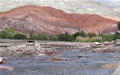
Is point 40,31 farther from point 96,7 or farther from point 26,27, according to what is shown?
point 96,7

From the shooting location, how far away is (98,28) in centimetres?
12712

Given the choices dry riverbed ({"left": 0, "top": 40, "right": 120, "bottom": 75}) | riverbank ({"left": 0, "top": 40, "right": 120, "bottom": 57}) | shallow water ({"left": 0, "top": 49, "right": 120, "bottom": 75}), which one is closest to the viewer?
shallow water ({"left": 0, "top": 49, "right": 120, "bottom": 75})

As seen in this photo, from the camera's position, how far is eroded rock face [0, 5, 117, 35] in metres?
115

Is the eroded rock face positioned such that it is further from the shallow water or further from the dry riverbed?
the shallow water

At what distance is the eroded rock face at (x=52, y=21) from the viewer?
11471cm

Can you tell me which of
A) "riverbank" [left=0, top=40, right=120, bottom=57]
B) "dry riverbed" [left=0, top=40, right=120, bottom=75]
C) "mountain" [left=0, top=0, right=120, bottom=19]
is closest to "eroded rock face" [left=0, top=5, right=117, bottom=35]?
"mountain" [left=0, top=0, right=120, bottom=19]

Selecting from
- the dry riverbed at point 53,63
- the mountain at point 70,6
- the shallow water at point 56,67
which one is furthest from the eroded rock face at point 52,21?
the shallow water at point 56,67

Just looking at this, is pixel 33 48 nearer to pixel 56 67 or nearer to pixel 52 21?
pixel 56 67

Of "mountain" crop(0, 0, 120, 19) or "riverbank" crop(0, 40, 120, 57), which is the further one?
"mountain" crop(0, 0, 120, 19)

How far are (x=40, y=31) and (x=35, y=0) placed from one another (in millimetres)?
26206

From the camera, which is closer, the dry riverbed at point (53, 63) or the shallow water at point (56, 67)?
the shallow water at point (56, 67)

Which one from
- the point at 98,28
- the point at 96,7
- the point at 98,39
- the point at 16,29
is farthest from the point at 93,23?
the point at 98,39

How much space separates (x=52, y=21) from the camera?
394ft

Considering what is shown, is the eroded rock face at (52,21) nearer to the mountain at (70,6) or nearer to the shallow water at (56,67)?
the mountain at (70,6)
